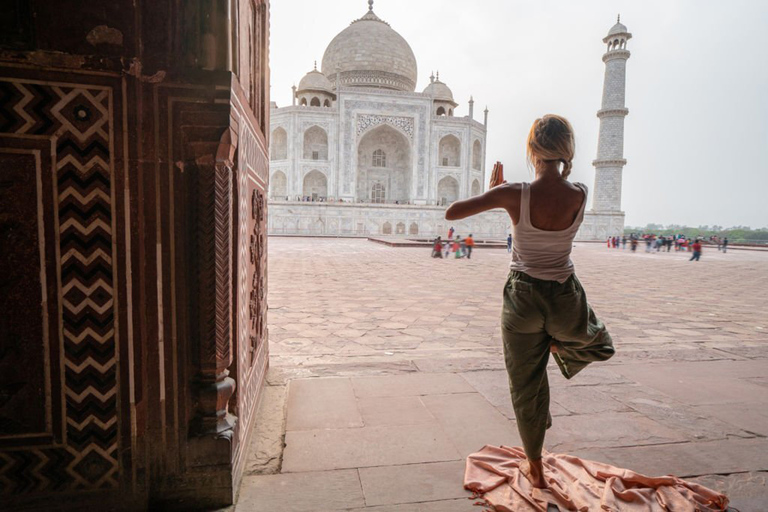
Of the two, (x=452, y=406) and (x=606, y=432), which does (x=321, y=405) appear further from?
(x=606, y=432)

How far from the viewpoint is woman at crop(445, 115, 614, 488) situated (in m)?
1.45

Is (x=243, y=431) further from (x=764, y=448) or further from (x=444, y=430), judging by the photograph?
(x=764, y=448)

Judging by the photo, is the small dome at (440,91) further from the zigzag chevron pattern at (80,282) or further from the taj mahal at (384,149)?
the zigzag chevron pattern at (80,282)

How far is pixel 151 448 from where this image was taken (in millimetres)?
1407

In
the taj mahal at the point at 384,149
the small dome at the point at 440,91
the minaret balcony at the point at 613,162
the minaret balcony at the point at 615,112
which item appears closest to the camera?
the taj mahal at the point at 384,149

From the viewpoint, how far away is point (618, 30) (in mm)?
26609

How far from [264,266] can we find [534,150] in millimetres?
1535

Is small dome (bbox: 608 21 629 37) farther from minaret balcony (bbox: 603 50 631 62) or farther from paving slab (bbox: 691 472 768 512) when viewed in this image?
paving slab (bbox: 691 472 768 512)

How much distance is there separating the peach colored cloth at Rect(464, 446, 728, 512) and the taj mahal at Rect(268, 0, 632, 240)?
71.7 ft

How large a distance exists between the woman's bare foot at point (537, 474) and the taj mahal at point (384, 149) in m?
21.9

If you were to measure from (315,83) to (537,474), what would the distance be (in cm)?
3156

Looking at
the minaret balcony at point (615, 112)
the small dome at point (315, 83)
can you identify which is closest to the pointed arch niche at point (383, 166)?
the small dome at point (315, 83)

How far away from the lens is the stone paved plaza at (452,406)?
1.60m

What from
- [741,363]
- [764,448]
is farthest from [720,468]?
[741,363]
